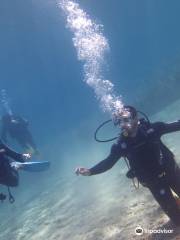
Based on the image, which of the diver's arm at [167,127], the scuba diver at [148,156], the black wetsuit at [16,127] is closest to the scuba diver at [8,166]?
the scuba diver at [148,156]

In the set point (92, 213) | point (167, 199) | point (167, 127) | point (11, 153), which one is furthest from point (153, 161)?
point (92, 213)

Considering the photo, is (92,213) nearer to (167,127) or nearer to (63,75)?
(167,127)

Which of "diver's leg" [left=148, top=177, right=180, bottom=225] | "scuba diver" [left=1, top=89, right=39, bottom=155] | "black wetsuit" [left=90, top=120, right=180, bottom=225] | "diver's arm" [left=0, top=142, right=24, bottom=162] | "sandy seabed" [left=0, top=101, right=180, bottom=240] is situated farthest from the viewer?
"scuba diver" [left=1, top=89, right=39, bottom=155]

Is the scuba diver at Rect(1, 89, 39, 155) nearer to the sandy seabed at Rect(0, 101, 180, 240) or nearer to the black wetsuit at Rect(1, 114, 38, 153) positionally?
the black wetsuit at Rect(1, 114, 38, 153)

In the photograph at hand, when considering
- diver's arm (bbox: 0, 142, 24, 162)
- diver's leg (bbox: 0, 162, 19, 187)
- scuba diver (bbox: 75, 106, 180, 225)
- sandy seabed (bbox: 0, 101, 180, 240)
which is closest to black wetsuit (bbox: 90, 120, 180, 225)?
scuba diver (bbox: 75, 106, 180, 225)

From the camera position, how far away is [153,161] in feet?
17.1

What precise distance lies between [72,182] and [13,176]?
281 inches

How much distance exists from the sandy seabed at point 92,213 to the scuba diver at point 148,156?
61cm

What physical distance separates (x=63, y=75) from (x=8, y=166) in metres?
105

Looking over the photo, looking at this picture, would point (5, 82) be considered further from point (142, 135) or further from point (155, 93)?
point (142, 135)

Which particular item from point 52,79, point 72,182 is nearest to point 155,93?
point 72,182

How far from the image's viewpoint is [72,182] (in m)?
13.4

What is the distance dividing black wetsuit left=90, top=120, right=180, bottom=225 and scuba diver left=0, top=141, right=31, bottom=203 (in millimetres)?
1832

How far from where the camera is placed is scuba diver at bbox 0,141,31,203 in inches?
245
